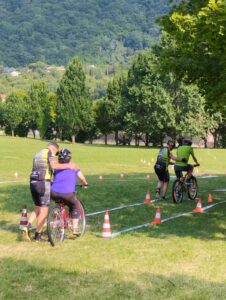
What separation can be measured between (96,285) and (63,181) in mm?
3421

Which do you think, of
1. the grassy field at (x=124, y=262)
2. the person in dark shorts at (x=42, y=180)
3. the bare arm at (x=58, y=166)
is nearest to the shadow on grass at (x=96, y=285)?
the grassy field at (x=124, y=262)

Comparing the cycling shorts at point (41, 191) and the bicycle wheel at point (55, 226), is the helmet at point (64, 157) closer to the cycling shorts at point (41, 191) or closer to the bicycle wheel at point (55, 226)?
the cycling shorts at point (41, 191)

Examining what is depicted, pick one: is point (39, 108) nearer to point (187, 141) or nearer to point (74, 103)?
point (74, 103)

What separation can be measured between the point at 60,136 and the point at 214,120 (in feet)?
110

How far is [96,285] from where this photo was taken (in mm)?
6973

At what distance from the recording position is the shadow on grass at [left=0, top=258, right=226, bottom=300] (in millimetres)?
6582

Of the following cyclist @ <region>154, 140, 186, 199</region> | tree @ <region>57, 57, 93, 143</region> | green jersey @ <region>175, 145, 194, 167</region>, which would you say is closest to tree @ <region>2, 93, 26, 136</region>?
tree @ <region>57, 57, 93, 143</region>

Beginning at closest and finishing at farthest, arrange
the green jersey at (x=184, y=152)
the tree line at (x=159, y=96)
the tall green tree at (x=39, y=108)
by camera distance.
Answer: the tree line at (x=159, y=96) → the green jersey at (x=184, y=152) → the tall green tree at (x=39, y=108)

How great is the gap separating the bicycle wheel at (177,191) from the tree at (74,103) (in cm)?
6977

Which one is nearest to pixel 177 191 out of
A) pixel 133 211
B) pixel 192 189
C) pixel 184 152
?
pixel 192 189

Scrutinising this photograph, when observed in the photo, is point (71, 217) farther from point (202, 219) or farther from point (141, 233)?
point (202, 219)

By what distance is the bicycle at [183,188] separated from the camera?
15.6 metres

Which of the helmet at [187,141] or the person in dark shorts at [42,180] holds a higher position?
the helmet at [187,141]

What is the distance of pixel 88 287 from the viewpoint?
22.6 feet
